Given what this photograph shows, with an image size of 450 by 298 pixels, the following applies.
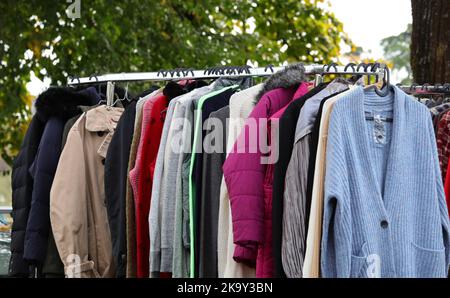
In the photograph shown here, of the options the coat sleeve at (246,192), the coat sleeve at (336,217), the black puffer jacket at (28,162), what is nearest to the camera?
the coat sleeve at (336,217)

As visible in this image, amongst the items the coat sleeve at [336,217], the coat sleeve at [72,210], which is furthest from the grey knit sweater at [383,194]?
the coat sleeve at [72,210]

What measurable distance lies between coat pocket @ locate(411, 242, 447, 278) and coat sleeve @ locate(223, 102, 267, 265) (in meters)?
0.73

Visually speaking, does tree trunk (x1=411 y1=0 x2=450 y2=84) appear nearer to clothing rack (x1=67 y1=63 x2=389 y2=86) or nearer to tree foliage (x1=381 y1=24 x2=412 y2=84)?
clothing rack (x1=67 y1=63 x2=389 y2=86)

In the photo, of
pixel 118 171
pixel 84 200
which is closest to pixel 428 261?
pixel 118 171

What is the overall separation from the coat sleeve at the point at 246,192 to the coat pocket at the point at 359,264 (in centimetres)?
48

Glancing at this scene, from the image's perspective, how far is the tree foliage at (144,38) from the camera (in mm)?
11430

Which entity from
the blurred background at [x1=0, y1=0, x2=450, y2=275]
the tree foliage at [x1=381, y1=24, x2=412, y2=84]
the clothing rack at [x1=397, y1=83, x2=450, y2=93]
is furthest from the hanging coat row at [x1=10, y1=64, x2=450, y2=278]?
the tree foliage at [x1=381, y1=24, x2=412, y2=84]

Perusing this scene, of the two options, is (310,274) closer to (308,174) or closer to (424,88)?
(308,174)

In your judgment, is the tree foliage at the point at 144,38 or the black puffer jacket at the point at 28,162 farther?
the tree foliage at the point at 144,38

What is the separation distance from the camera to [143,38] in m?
12.3

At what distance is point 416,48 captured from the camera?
695 centimetres

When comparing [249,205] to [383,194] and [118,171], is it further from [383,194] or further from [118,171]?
[118,171]

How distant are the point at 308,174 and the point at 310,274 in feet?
1.51

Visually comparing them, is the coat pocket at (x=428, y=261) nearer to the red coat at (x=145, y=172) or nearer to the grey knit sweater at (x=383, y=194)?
the grey knit sweater at (x=383, y=194)
